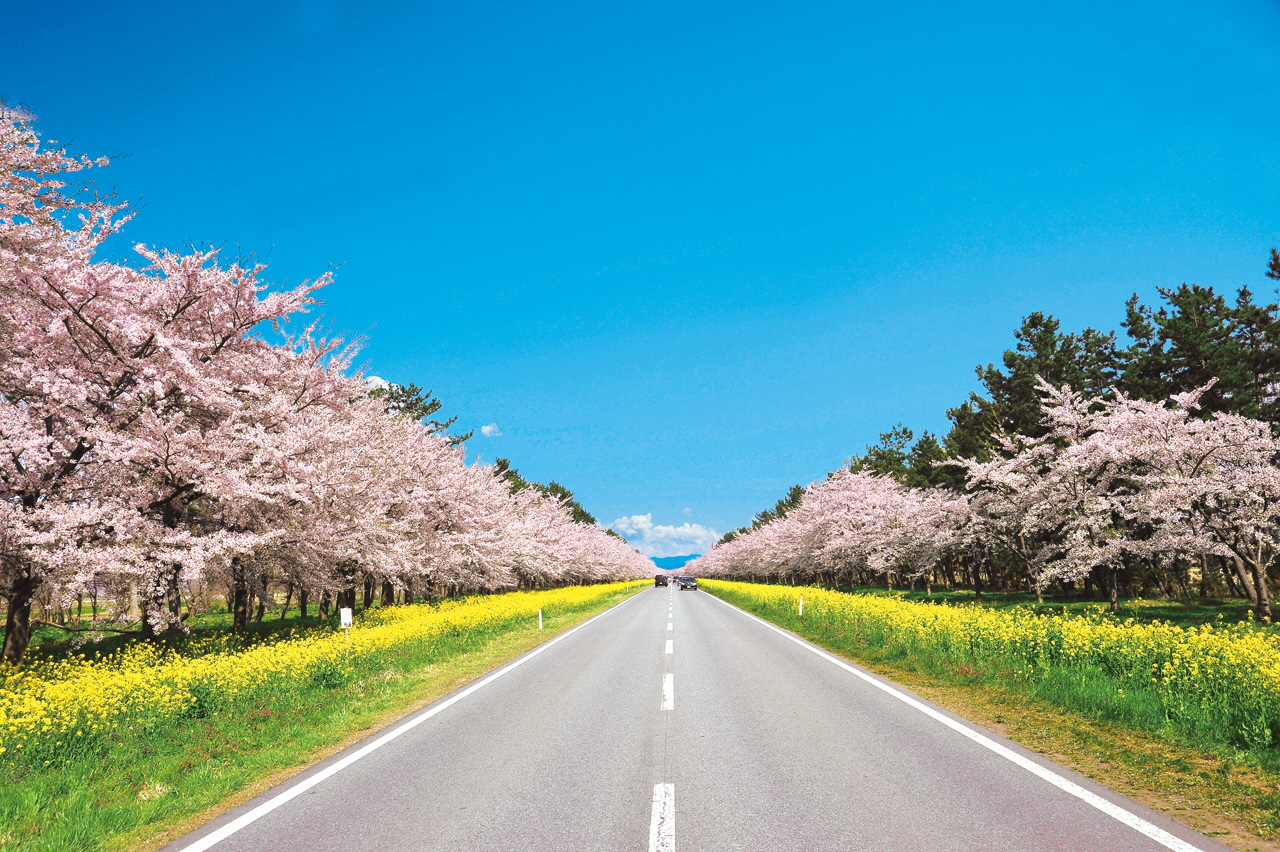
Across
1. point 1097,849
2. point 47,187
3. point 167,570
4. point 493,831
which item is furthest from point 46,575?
point 1097,849

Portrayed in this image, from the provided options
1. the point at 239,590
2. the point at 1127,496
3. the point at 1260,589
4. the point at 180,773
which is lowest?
the point at 180,773

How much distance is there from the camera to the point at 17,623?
12.9 metres

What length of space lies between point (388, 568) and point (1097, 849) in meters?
19.4

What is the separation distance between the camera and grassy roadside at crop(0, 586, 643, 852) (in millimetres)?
4984

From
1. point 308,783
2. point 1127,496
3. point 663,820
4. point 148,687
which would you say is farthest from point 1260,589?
point 148,687

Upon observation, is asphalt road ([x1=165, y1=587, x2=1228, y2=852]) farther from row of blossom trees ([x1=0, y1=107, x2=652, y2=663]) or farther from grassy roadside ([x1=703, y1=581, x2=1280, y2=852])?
row of blossom trees ([x1=0, y1=107, x2=652, y2=663])

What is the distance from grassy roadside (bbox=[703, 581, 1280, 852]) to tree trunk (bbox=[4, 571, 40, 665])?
16931 mm

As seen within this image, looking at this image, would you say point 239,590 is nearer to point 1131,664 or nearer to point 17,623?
point 17,623

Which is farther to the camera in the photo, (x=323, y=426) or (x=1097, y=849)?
(x=323, y=426)

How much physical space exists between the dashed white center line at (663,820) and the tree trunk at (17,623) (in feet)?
44.7

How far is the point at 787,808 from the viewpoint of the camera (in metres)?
5.00

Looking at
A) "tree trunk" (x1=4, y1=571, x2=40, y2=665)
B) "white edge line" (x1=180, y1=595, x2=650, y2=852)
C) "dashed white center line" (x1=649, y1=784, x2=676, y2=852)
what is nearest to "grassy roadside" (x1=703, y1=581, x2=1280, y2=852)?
"dashed white center line" (x1=649, y1=784, x2=676, y2=852)

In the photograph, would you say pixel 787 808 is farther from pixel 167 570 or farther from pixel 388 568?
pixel 388 568

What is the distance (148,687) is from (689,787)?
819 centimetres
